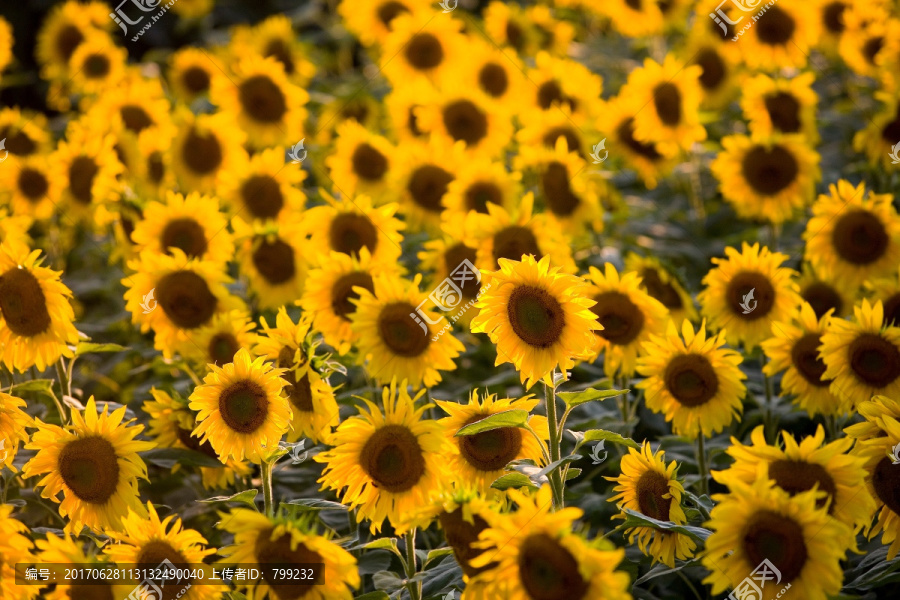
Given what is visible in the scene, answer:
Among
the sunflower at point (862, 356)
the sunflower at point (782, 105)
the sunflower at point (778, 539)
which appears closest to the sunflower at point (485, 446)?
the sunflower at point (778, 539)

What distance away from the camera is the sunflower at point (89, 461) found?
3201 mm

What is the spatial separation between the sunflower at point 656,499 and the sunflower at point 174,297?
6.74ft

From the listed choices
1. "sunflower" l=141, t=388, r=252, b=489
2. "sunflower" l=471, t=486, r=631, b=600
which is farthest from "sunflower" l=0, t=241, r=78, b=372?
"sunflower" l=471, t=486, r=631, b=600

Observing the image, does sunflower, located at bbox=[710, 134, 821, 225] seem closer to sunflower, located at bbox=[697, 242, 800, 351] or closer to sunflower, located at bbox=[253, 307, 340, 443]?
sunflower, located at bbox=[697, 242, 800, 351]

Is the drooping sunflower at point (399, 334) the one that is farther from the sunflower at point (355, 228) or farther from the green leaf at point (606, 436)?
the green leaf at point (606, 436)

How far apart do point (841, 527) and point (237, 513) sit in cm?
165

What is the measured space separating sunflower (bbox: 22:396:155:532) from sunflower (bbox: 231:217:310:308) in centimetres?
160

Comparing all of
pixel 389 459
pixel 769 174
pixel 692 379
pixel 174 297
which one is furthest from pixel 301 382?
pixel 769 174

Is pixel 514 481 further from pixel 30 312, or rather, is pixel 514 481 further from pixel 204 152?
pixel 204 152

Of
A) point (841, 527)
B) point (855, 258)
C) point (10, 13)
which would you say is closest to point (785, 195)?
point (855, 258)

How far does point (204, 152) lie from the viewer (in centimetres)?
561

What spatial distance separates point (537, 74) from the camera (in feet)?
19.9

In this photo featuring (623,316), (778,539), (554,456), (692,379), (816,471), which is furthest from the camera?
(623,316)

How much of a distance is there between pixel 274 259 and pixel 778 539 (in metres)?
2.99
